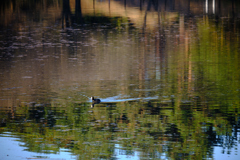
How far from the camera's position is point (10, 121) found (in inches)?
662

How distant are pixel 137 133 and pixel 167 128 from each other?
144 cm

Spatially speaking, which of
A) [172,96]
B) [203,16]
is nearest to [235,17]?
[203,16]

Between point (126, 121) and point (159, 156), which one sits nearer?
point (159, 156)

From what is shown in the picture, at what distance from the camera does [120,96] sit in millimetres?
19797

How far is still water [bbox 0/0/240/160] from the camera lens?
1439cm

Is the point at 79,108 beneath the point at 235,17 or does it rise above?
beneath

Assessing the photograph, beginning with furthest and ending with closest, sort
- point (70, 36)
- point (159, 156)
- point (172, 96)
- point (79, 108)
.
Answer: point (70, 36) → point (172, 96) → point (79, 108) → point (159, 156)

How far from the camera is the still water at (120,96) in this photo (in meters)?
14.4

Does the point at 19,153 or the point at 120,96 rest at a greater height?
the point at 120,96

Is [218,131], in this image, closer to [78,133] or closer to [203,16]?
[78,133]

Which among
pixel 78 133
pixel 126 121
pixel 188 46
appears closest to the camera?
pixel 78 133

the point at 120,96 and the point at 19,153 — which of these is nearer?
the point at 19,153

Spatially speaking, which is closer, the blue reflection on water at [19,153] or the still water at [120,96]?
the blue reflection on water at [19,153]

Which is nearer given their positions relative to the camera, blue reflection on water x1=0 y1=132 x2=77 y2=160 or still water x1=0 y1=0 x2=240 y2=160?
blue reflection on water x1=0 y1=132 x2=77 y2=160
